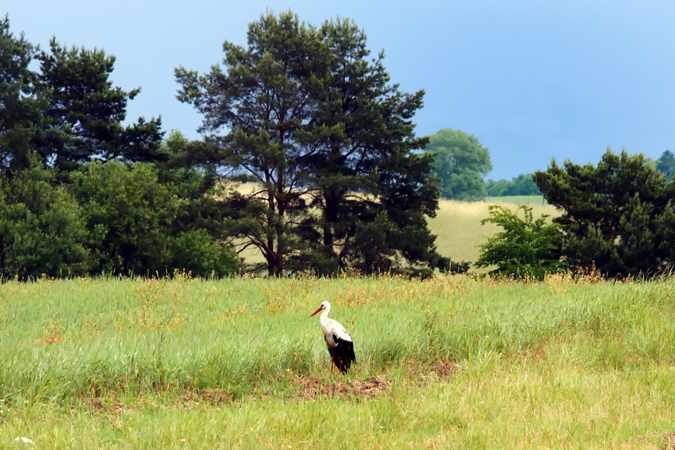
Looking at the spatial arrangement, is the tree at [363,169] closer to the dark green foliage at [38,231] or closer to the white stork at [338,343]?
the dark green foliage at [38,231]

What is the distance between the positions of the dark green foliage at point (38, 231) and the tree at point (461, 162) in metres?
74.0

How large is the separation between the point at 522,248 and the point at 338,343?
28.3 m

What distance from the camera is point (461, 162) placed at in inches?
4190

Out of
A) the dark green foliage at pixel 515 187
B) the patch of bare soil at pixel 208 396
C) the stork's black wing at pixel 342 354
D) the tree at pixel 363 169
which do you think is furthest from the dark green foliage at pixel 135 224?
the dark green foliage at pixel 515 187

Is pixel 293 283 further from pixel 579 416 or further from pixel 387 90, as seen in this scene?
pixel 387 90

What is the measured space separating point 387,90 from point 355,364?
107ft

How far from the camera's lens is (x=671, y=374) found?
9445mm

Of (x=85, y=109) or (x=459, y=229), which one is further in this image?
(x=459, y=229)

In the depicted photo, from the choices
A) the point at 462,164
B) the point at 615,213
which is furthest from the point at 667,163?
the point at 615,213

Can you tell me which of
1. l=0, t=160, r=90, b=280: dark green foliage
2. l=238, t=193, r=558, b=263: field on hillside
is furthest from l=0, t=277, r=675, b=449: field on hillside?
l=238, t=193, r=558, b=263: field on hillside

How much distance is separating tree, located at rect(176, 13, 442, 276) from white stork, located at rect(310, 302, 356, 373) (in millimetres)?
25479

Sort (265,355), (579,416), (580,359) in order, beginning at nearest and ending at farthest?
(579,416), (265,355), (580,359)

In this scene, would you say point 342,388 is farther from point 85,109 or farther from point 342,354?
point 85,109

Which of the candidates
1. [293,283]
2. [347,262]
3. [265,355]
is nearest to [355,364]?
[265,355]
